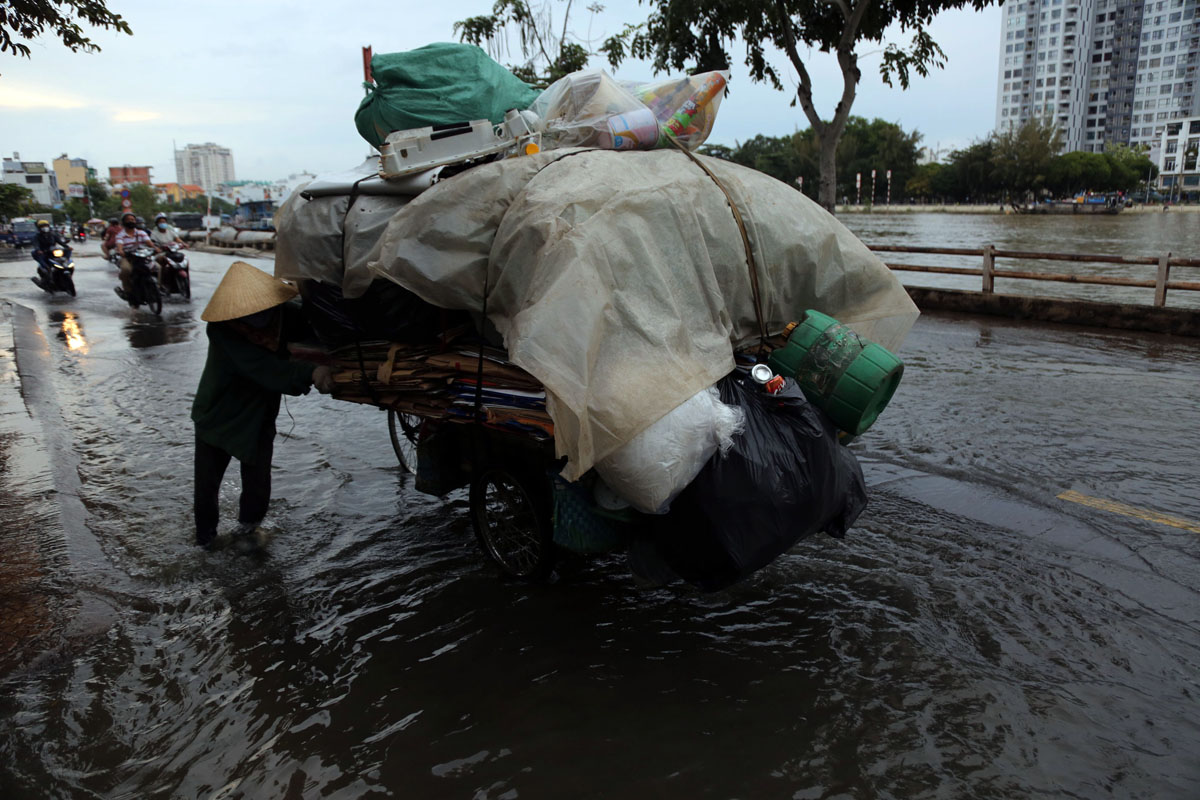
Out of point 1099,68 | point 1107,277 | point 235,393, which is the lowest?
point 1107,277

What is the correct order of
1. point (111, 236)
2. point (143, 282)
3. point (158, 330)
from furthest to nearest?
point (111, 236)
point (143, 282)
point (158, 330)

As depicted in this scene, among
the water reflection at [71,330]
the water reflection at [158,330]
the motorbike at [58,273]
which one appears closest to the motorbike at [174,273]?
the water reflection at [71,330]

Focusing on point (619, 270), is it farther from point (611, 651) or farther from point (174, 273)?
point (174, 273)

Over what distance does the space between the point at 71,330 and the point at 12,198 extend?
5.31m

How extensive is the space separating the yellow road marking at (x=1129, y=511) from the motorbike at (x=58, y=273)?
18912mm

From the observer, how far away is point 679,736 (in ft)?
8.98

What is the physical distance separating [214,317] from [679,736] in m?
2.71

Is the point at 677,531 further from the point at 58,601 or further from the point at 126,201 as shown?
the point at 126,201

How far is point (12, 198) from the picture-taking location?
26.2 ft

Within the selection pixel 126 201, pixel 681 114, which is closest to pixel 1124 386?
pixel 681 114

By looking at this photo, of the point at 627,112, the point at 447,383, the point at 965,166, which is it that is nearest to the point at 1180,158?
the point at 965,166

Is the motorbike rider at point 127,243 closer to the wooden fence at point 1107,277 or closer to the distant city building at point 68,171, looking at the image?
the wooden fence at point 1107,277

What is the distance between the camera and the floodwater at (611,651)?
2.61 metres

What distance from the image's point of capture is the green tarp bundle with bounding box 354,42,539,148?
3.75m
